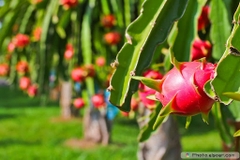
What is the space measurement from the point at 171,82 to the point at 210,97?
8 cm

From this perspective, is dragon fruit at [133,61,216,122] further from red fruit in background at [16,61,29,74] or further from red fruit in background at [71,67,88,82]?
red fruit in background at [16,61,29,74]

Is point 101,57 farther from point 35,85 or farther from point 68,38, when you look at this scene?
point 35,85

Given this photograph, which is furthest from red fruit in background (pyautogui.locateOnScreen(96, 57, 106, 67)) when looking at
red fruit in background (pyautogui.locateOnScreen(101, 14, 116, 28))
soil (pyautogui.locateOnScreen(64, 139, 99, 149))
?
soil (pyautogui.locateOnScreen(64, 139, 99, 149))

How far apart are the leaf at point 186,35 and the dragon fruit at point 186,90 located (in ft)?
1.97

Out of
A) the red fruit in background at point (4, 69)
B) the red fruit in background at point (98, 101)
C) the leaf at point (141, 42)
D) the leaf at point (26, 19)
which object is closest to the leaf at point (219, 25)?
the leaf at point (141, 42)

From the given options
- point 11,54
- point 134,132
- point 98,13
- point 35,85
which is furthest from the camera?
point 134,132

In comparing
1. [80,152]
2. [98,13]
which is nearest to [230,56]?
[98,13]

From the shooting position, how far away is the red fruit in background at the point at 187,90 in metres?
0.96

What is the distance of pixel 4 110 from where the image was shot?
11.2m

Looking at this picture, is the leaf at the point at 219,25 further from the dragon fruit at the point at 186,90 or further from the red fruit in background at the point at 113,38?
the red fruit in background at the point at 113,38

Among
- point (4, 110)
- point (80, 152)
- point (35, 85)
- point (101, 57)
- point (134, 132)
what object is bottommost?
point (4, 110)

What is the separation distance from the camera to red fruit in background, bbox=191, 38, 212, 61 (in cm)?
169

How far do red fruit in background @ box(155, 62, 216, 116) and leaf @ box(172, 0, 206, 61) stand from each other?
0.61m

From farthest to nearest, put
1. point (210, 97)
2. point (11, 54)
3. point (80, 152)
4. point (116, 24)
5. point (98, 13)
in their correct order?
point (80, 152), point (11, 54), point (98, 13), point (116, 24), point (210, 97)
